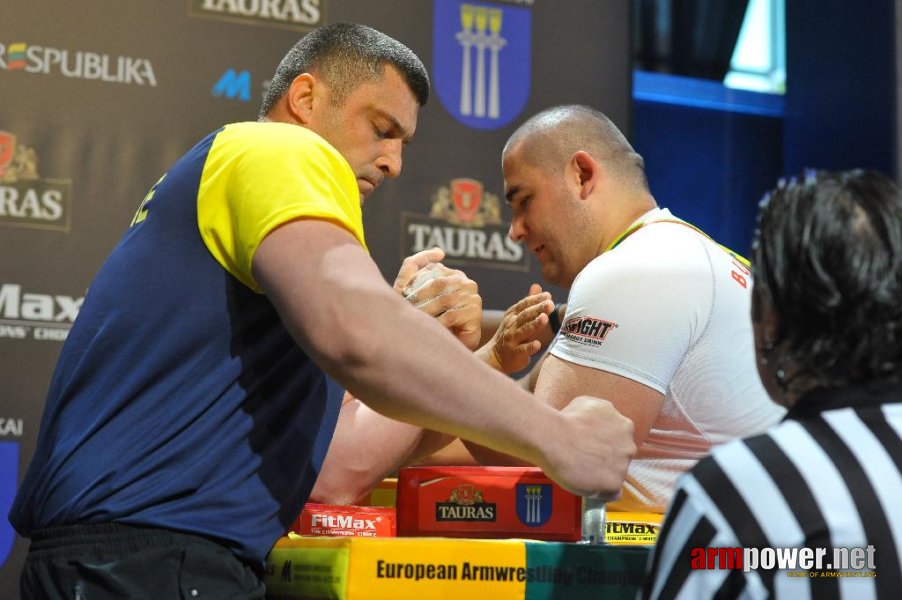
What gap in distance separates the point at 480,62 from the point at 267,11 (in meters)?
0.64

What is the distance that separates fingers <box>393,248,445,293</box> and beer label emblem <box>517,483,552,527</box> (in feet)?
2.33

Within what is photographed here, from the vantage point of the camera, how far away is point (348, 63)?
5.88 feet

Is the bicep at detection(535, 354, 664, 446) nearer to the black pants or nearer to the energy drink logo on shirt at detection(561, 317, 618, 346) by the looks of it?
the energy drink logo on shirt at detection(561, 317, 618, 346)

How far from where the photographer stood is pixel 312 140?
122 centimetres

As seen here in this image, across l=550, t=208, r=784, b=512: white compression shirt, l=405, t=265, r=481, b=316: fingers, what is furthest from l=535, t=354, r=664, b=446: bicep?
l=405, t=265, r=481, b=316: fingers

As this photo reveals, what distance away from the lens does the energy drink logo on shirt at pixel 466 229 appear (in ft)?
10.3

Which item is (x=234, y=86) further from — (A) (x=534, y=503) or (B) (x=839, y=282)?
(B) (x=839, y=282)

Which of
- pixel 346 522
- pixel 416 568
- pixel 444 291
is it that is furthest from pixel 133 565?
pixel 444 291

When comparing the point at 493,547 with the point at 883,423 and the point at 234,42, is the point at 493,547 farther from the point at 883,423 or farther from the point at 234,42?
the point at 234,42

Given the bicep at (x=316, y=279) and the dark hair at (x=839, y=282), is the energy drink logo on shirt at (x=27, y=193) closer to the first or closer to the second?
the bicep at (x=316, y=279)

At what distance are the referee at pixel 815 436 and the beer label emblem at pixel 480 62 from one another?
2.24 metres

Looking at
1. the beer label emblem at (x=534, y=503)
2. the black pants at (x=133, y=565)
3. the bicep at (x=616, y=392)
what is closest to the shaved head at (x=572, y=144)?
the bicep at (x=616, y=392)

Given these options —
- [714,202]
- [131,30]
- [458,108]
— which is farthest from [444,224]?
[714,202]

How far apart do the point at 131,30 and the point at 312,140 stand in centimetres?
196
